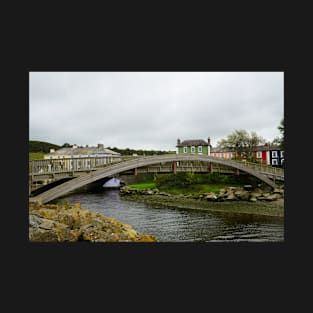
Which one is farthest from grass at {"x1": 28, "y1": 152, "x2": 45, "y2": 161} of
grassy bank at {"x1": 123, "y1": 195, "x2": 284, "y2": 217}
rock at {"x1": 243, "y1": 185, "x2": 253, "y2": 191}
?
rock at {"x1": 243, "y1": 185, "x2": 253, "y2": 191}

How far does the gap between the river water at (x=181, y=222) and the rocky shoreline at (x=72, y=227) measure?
27 cm

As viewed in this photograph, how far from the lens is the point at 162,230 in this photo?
497cm

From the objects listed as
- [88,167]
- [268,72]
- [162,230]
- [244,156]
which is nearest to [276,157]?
[244,156]

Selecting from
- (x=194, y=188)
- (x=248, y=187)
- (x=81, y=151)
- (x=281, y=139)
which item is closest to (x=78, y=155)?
(x=81, y=151)

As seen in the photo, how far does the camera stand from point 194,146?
581 centimetres

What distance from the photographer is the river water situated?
485 cm

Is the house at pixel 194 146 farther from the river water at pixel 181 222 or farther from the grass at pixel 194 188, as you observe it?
the river water at pixel 181 222

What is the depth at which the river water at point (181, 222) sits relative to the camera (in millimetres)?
4852

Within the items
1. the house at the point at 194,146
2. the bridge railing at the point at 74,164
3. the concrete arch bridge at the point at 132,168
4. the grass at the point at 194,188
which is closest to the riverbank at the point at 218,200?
the grass at the point at 194,188

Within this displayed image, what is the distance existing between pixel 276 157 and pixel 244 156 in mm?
1010

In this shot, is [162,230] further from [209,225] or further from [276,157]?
[276,157]

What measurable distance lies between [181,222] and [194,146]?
1775 millimetres

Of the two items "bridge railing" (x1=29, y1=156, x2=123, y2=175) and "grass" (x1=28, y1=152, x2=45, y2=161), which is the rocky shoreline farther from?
"grass" (x1=28, y1=152, x2=45, y2=161)

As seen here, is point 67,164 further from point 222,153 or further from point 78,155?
point 222,153
